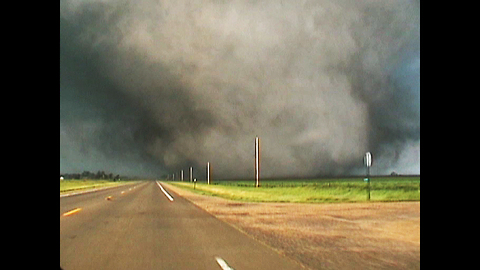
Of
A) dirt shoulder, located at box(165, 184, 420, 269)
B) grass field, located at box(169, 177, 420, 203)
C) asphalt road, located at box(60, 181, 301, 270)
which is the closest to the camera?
asphalt road, located at box(60, 181, 301, 270)

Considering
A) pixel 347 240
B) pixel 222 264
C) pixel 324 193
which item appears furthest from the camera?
pixel 324 193

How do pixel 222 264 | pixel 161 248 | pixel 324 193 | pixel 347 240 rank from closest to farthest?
pixel 222 264
pixel 161 248
pixel 347 240
pixel 324 193

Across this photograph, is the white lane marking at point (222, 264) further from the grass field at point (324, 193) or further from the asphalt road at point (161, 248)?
the grass field at point (324, 193)

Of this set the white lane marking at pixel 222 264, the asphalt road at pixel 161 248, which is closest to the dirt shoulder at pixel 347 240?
the asphalt road at pixel 161 248

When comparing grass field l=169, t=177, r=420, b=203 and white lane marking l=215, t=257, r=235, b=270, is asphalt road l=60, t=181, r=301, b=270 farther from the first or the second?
grass field l=169, t=177, r=420, b=203

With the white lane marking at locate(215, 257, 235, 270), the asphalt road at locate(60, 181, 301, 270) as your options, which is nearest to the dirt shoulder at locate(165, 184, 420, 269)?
the asphalt road at locate(60, 181, 301, 270)

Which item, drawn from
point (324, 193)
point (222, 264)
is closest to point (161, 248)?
point (222, 264)

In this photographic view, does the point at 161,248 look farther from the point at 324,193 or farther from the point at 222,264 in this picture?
the point at 324,193

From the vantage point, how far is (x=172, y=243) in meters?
10.6
